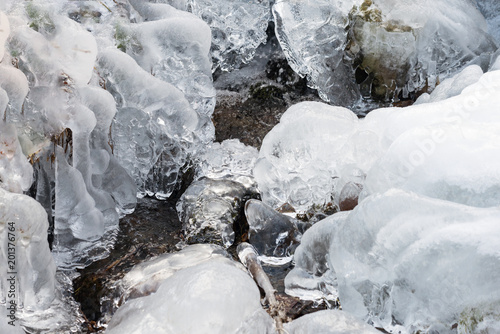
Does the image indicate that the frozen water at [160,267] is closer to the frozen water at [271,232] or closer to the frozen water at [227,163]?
the frozen water at [271,232]

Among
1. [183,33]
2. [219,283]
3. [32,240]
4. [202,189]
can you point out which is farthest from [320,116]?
[32,240]

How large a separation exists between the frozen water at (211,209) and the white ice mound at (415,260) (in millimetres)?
683

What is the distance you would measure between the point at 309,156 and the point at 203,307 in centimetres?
127

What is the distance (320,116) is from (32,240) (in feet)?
4.71

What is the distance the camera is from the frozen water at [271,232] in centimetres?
262

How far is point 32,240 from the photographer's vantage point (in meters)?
2.24

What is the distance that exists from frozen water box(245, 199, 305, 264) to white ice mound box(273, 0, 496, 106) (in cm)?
145

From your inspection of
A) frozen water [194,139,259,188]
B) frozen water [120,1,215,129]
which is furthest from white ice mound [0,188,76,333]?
frozen water [120,1,215,129]

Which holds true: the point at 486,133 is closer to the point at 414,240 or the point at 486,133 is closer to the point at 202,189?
the point at 414,240

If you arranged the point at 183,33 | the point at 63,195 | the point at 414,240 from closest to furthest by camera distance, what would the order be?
the point at 414,240
the point at 63,195
the point at 183,33

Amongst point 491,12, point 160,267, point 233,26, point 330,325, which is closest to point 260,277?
point 160,267

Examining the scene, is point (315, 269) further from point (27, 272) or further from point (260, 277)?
point (27, 272)

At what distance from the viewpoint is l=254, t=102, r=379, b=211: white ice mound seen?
9.29 feet

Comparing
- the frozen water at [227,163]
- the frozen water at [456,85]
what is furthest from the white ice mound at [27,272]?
the frozen water at [456,85]
